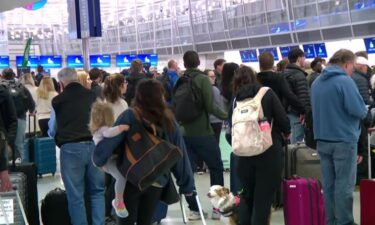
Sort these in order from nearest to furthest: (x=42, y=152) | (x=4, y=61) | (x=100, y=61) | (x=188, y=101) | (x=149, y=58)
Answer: (x=188, y=101) < (x=42, y=152) < (x=149, y=58) < (x=100, y=61) < (x=4, y=61)

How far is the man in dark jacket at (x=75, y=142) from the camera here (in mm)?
5488

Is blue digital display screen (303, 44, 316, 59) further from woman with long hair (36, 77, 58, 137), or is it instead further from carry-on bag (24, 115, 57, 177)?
carry-on bag (24, 115, 57, 177)

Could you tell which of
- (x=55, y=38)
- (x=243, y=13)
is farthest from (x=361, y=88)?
(x=55, y=38)

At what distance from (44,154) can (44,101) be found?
1.11 m

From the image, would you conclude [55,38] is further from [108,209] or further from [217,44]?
[108,209]

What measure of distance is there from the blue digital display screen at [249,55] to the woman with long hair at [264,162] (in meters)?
26.7

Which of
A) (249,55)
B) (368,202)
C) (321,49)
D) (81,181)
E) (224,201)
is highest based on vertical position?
(249,55)

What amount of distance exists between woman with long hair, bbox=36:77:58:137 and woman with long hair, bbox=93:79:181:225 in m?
6.33

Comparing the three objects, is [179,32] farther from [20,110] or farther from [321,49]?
[20,110]

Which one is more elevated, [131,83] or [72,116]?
[131,83]

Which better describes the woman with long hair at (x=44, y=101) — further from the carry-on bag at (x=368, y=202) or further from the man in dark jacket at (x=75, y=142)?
the carry-on bag at (x=368, y=202)

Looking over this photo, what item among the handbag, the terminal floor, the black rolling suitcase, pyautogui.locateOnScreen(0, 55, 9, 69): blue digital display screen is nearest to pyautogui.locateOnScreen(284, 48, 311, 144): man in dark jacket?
the terminal floor

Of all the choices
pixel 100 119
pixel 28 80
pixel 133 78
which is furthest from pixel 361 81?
pixel 28 80

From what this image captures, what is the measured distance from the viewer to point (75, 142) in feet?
18.0
